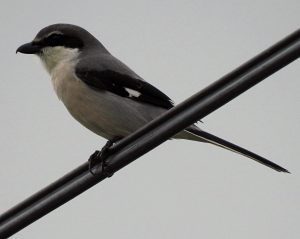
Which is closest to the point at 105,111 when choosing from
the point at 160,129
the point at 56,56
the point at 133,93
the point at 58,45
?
the point at 133,93

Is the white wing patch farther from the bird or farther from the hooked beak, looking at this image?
the hooked beak

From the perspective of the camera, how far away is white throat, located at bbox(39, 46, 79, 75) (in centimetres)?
527

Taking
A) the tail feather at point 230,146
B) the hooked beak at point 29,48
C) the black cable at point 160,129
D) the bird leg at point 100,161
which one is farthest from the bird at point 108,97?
the black cable at point 160,129

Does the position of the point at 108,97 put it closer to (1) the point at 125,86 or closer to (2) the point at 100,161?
(1) the point at 125,86

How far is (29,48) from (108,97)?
103 cm

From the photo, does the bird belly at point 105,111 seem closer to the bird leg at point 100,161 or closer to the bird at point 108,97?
the bird at point 108,97

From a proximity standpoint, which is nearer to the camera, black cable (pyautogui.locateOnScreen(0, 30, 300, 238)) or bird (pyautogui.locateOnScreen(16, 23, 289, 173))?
black cable (pyautogui.locateOnScreen(0, 30, 300, 238))

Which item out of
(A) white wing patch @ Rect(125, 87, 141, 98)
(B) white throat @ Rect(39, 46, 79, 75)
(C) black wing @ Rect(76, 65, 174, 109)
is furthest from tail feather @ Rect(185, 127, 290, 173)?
(B) white throat @ Rect(39, 46, 79, 75)

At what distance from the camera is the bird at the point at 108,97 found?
4.64 meters

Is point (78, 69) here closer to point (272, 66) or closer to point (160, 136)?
point (160, 136)

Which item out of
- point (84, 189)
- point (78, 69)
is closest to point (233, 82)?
point (84, 189)

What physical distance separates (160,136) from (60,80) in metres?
2.22

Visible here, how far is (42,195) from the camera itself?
123 inches

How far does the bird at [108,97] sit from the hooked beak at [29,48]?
0.53 ft
